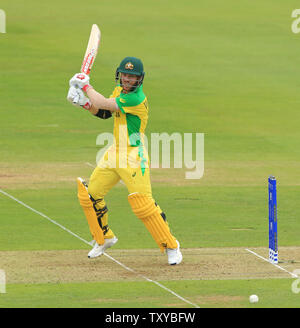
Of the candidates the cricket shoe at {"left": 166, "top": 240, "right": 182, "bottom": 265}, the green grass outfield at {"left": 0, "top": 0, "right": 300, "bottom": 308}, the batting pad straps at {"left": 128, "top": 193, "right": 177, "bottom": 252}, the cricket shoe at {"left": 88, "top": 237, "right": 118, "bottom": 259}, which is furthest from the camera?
the cricket shoe at {"left": 88, "top": 237, "right": 118, "bottom": 259}

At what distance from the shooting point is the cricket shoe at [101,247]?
11.6 meters

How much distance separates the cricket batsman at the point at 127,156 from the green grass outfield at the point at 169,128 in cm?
58

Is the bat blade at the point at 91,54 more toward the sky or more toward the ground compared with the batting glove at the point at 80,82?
more toward the sky

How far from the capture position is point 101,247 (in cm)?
1169

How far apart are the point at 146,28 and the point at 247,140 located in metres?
14.9

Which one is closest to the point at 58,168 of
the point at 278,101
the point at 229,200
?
the point at 229,200

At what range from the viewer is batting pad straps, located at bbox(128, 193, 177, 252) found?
1123 cm

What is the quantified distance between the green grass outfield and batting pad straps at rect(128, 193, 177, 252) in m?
0.38

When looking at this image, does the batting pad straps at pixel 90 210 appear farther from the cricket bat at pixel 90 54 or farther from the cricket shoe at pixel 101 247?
the cricket bat at pixel 90 54

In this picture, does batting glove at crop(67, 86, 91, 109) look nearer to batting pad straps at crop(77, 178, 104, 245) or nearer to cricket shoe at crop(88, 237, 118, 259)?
batting pad straps at crop(77, 178, 104, 245)

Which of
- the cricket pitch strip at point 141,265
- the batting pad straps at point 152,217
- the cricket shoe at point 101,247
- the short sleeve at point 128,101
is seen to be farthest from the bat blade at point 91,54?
the cricket pitch strip at point 141,265

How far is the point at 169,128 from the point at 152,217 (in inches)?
447

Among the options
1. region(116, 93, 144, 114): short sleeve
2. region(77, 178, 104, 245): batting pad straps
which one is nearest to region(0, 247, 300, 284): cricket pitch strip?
region(77, 178, 104, 245): batting pad straps

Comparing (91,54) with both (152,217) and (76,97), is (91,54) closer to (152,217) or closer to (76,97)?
(76,97)
